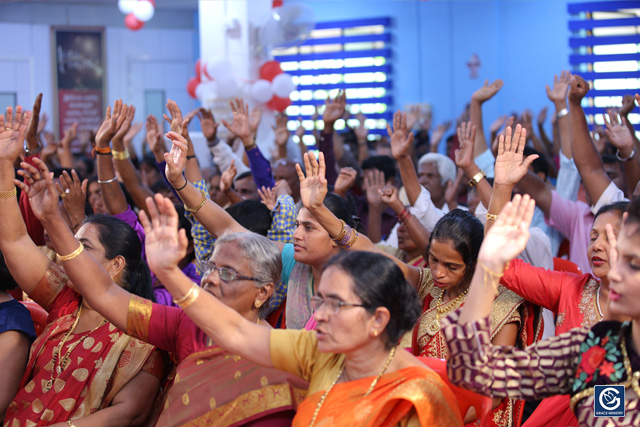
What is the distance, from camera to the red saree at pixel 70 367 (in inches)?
81.0

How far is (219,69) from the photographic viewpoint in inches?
242

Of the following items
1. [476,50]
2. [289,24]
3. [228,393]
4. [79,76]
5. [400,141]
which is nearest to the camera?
[228,393]

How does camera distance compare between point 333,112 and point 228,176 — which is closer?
point 228,176

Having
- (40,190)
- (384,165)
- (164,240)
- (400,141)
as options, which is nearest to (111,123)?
(40,190)

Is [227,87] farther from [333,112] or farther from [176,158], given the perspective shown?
[176,158]

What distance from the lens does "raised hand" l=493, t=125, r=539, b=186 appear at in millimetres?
2008

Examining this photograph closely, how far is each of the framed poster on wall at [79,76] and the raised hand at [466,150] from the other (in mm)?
8329

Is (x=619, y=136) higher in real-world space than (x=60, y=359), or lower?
higher

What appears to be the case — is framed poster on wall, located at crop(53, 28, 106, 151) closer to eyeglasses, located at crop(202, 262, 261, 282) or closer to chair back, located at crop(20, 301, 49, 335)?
chair back, located at crop(20, 301, 49, 335)

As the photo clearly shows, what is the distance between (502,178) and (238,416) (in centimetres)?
102

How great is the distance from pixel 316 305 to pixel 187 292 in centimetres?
30

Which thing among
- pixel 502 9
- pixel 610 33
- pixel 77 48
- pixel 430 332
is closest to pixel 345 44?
pixel 502 9

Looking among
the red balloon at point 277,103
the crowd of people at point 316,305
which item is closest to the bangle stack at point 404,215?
the crowd of people at point 316,305

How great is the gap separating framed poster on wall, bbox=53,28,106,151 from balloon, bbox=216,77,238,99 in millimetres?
4777
